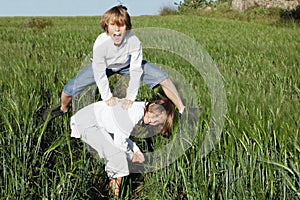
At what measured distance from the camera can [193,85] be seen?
317cm

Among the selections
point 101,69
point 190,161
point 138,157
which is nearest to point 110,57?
point 101,69

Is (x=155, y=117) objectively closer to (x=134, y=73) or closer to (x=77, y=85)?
(x=134, y=73)

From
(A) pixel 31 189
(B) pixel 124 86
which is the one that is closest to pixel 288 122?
(A) pixel 31 189

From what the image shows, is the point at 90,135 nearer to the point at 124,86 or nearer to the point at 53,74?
the point at 124,86

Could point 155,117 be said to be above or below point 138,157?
above

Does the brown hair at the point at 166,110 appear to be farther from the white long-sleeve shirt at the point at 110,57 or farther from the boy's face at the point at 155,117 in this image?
the white long-sleeve shirt at the point at 110,57

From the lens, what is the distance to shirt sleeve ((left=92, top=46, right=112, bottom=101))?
8.03 ft

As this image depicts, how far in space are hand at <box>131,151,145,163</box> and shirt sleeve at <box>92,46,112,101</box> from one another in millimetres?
346

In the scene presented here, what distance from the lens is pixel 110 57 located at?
8.13 ft

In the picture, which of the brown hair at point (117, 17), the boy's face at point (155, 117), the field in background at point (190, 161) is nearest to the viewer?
the field in background at point (190, 161)

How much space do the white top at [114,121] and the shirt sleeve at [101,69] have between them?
0.24ft

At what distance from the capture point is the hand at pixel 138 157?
8.01 feet

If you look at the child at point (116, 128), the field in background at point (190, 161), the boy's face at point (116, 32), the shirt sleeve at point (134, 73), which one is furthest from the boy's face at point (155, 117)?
the boy's face at point (116, 32)

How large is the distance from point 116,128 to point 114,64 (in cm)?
38
